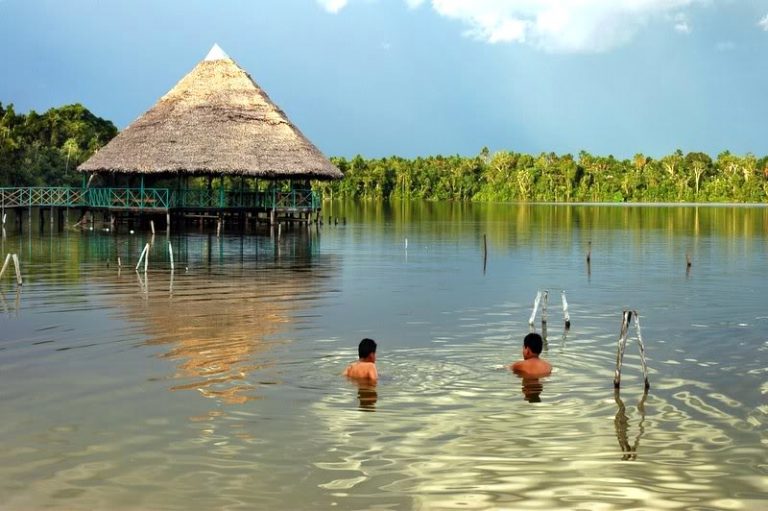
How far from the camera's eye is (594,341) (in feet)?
44.7

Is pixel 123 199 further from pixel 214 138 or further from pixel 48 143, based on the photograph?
pixel 48 143

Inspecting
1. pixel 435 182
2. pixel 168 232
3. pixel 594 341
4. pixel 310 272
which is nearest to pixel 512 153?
pixel 435 182

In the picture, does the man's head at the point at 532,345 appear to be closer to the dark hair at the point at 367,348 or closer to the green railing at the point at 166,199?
the dark hair at the point at 367,348

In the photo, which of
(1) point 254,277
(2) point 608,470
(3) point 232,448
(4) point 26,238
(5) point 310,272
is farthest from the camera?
(4) point 26,238

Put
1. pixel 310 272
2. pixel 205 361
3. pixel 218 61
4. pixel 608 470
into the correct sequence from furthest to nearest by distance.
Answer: pixel 218 61 → pixel 310 272 → pixel 205 361 → pixel 608 470

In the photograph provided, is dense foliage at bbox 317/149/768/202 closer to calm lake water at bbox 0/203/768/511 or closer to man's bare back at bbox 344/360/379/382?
calm lake water at bbox 0/203/768/511

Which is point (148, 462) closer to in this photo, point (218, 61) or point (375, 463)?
point (375, 463)

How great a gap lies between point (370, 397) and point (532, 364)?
207 centimetres

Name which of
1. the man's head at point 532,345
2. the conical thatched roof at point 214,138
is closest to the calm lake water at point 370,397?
the man's head at point 532,345

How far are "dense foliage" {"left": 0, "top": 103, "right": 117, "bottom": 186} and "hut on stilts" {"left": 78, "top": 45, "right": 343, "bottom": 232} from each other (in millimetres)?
9684

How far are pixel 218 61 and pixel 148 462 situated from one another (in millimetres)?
41144

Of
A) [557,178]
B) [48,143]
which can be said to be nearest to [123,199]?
[48,143]

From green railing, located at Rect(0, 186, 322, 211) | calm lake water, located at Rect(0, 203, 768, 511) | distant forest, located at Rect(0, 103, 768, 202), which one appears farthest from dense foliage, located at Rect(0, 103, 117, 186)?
calm lake water, located at Rect(0, 203, 768, 511)

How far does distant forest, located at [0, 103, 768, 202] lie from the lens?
66.4m
